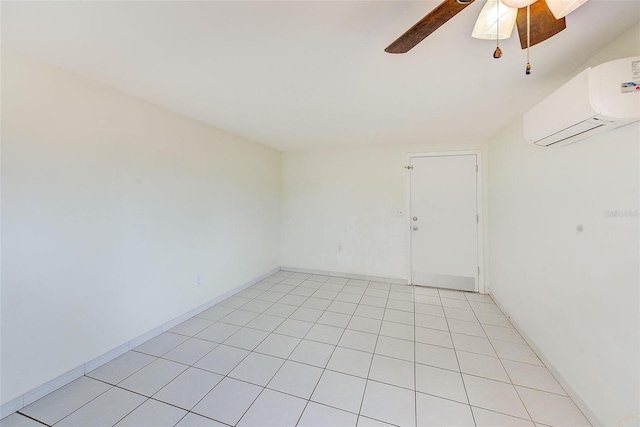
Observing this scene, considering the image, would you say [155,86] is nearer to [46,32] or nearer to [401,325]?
[46,32]

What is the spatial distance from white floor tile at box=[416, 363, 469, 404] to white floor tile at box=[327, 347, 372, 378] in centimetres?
39

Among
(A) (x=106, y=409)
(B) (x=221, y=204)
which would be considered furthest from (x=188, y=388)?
(B) (x=221, y=204)

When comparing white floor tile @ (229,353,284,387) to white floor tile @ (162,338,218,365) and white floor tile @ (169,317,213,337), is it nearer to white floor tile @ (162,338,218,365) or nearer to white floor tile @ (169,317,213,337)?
white floor tile @ (162,338,218,365)

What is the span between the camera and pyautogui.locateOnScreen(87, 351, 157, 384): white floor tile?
1830 millimetres

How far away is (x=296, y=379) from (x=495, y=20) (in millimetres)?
2370

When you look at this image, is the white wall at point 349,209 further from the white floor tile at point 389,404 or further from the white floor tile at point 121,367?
the white floor tile at point 121,367

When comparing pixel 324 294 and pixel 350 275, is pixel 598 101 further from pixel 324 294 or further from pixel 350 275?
pixel 350 275

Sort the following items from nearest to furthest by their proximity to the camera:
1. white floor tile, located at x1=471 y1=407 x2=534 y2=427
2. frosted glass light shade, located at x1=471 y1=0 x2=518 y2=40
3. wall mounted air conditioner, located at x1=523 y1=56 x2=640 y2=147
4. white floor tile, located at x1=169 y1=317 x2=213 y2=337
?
frosted glass light shade, located at x1=471 y1=0 x2=518 y2=40 < wall mounted air conditioner, located at x1=523 y1=56 x2=640 y2=147 < white floor tile, located at x1=471 y1=407 x2=534 y2=427 < white floor tile, located at x1=169 y1=317 x2=213 y2=337

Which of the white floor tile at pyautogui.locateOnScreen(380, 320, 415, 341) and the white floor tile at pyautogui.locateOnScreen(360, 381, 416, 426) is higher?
the white floor tile at pyautogui.locateOnScreen(380, 320, 415, 341)

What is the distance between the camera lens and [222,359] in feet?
6.68

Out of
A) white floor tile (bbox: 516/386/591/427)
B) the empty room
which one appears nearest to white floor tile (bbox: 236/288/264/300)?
the empty room

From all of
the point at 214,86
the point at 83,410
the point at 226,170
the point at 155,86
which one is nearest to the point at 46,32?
the point at 155,86

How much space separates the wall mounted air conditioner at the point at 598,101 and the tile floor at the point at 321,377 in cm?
170

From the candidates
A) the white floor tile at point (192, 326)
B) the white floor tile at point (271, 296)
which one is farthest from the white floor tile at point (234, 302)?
the white floor tile at point (192, 326)
